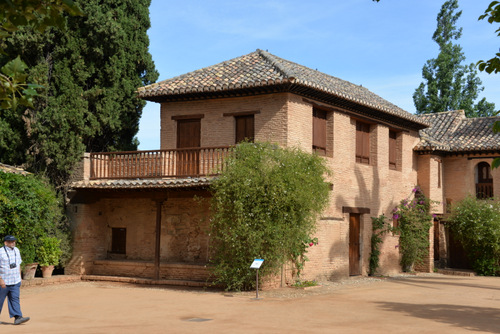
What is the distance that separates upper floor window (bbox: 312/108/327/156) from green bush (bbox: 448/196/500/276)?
7977 mm

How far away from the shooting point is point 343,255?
800 inches

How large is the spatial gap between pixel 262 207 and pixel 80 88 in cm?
826

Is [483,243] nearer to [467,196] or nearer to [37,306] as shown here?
[467,196]

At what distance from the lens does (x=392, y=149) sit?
2378 centimetres

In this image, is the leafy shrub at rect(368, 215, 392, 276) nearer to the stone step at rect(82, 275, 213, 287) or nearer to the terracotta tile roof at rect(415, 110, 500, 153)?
the terracotta tile roof at rect(415, 110, 500, 153)

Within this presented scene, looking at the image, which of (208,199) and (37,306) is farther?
(208,199)

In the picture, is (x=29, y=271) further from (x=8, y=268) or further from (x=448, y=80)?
(x=448, y=80)

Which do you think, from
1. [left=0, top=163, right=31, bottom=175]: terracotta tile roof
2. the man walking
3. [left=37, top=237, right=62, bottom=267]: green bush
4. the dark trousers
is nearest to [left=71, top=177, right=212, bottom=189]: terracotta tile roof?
[left=0, top=163, right=31, bottom=175]: terracotta tile roof

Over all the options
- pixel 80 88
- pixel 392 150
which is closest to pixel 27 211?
pixel 80 88

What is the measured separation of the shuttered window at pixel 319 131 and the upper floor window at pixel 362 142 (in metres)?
2.29

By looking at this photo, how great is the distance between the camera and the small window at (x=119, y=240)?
2067 centimetres

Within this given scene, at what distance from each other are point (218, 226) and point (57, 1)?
13248 millimetres

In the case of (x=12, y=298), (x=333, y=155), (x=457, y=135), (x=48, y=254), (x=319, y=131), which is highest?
(x=457, y=135)

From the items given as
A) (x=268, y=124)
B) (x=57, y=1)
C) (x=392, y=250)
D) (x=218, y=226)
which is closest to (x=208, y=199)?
(x=218, y=226)
